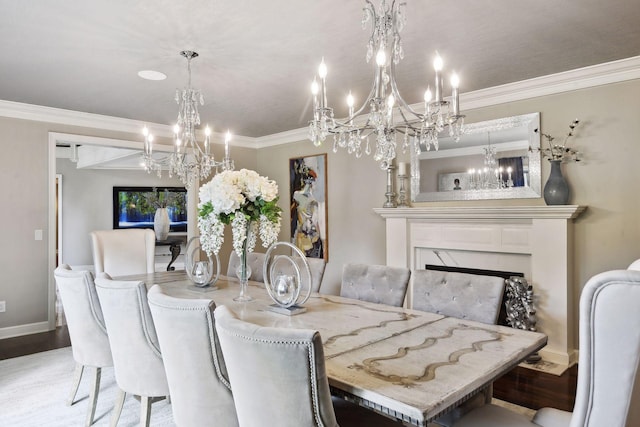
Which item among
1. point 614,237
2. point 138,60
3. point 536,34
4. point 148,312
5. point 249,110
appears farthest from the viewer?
point 249,110

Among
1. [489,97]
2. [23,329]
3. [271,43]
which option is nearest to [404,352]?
[271,43]

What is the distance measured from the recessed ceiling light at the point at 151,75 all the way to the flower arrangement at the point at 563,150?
10.4ft

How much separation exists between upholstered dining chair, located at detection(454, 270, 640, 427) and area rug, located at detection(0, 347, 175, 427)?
2.25m

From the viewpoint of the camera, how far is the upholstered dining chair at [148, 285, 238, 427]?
1461 millimetres

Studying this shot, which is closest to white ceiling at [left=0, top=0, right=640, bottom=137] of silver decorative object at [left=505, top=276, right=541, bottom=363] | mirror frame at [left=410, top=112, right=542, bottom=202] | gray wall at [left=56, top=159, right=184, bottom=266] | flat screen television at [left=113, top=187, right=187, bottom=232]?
mirror frame at [left=410, top=112, right=542, bottom=202]

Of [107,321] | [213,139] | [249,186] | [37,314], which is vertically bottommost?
[37,314]

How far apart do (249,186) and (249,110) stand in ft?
7.67

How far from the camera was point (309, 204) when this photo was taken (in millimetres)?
5516

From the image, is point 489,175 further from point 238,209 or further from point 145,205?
point 145,205

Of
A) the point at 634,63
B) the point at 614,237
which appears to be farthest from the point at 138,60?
the point at 614,237

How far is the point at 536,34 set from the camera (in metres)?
2.59

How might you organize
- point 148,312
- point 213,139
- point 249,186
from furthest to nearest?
point 213,139 < point 249,186 < point 148,312

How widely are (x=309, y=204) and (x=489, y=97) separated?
2.57m

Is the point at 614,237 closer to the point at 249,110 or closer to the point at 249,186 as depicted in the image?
the point at 249,186
